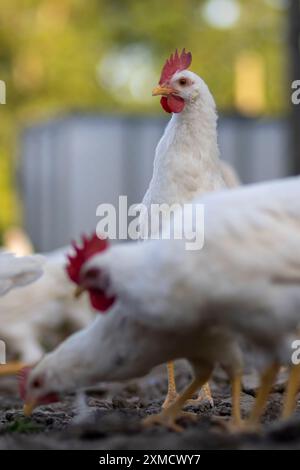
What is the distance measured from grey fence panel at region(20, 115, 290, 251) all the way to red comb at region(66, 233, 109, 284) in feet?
46.8

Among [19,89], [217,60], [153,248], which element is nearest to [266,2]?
[217,60]

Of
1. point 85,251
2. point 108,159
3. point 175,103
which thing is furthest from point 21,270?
point 108,159

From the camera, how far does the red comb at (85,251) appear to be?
15.3ft

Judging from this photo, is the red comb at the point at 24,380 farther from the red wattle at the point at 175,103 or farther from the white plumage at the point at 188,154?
the red wattle at the point at 175,103

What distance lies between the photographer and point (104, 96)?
109 ft

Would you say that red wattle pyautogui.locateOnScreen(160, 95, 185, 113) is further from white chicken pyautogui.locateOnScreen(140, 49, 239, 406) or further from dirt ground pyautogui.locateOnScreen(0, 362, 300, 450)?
dirt ground pyautogui.locateOnScreen(0, 362, 300, 450)

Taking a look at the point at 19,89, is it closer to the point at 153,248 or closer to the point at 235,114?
the point at 235,114

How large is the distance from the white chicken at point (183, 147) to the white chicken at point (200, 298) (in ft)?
3.94

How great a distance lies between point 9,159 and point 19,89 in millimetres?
3256

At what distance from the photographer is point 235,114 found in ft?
67.5

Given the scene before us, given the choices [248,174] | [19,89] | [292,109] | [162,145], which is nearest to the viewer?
[162,145]

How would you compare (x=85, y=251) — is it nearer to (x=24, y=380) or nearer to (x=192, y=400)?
(x=24, y=380)

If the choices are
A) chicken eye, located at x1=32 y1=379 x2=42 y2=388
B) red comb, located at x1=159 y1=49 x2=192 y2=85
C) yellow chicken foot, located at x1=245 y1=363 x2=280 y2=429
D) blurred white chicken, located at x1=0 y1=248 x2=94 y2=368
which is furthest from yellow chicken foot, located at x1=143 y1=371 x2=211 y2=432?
blurred white chicken, located at x1=0 y1=248 x2=94 y2=368
